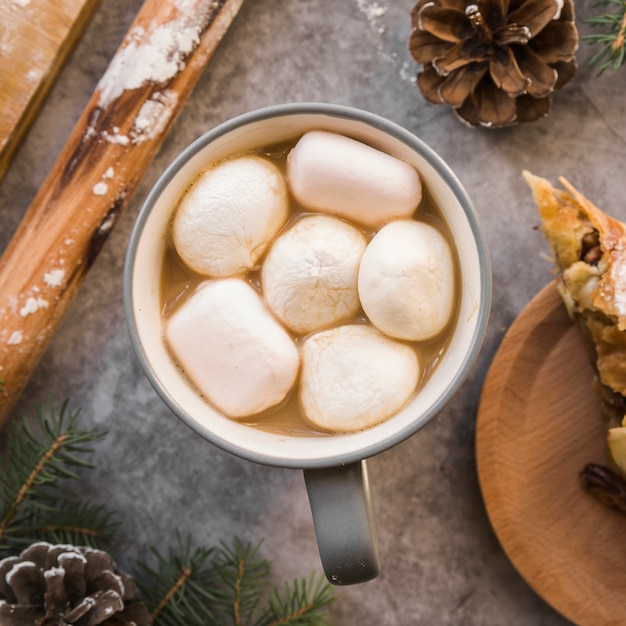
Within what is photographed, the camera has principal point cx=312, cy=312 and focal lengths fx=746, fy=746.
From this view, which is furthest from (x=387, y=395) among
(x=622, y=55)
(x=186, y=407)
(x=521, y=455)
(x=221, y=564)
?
(x=622, y=55)

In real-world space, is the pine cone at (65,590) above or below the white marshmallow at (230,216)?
below

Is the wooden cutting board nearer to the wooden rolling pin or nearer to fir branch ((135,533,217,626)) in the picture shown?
the wooden rolling pin

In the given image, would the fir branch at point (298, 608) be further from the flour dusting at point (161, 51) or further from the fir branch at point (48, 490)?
the flour dusting at point (161, 51)

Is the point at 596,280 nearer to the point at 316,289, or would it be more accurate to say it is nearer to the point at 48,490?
the point at 316,289

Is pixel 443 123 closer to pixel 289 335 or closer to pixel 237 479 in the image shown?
pixel 289 335

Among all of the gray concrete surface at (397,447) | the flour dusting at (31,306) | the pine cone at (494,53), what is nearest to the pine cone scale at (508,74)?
the pine cone at (494,53)

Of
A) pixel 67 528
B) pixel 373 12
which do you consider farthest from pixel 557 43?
pixel 67 528
